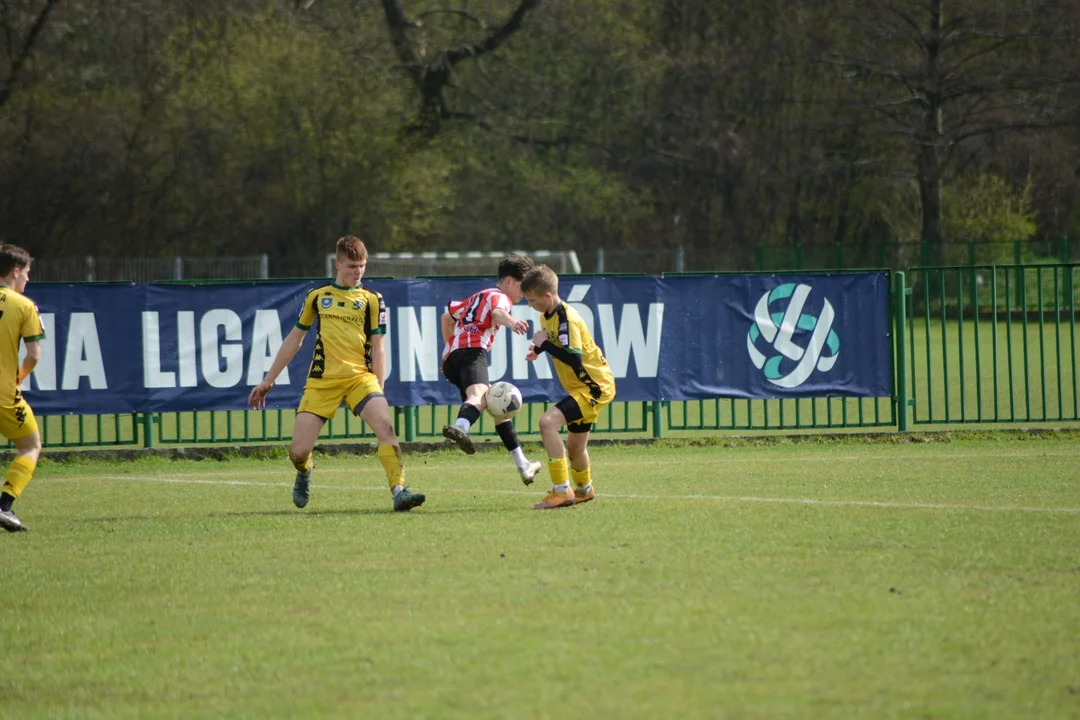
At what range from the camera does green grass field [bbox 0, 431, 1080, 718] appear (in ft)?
17.2

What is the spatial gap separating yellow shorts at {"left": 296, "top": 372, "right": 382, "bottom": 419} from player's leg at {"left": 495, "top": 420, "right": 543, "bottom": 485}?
1.18 meters

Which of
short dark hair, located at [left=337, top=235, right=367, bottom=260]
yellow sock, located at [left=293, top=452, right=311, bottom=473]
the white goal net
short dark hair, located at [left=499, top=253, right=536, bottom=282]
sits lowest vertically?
yellow sock, located at [left=293, top=452, right=311, bottom=473]

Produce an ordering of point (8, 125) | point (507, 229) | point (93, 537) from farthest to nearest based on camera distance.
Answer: point (507, 229)
point (8, 125)
point (93, 537)

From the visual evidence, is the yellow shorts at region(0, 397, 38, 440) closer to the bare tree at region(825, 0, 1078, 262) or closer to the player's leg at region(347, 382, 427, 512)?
the player's leg at region(347, 382, 427, 512)

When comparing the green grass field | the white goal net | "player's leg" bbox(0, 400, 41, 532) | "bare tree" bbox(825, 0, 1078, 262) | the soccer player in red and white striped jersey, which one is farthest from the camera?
"bare tree" bbox(825, 0, 1078, 262)

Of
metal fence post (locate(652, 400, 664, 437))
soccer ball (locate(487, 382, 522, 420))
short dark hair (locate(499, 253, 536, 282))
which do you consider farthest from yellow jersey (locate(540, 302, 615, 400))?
metal fence post (locate(652, 400, 664, 437))

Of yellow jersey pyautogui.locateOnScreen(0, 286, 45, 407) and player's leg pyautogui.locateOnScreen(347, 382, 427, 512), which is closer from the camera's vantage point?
yellow jersey pyautogui.locateOnScreen(0, 286, 45, 407)

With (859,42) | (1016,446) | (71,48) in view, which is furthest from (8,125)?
(1016,446)

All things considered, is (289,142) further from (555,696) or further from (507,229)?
(555,696)

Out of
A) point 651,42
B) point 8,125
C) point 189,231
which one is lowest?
point 189,231

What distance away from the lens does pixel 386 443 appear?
1044 cm

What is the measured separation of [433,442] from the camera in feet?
51.2

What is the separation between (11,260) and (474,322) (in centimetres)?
356

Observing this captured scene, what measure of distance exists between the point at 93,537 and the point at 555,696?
5.24 metres
